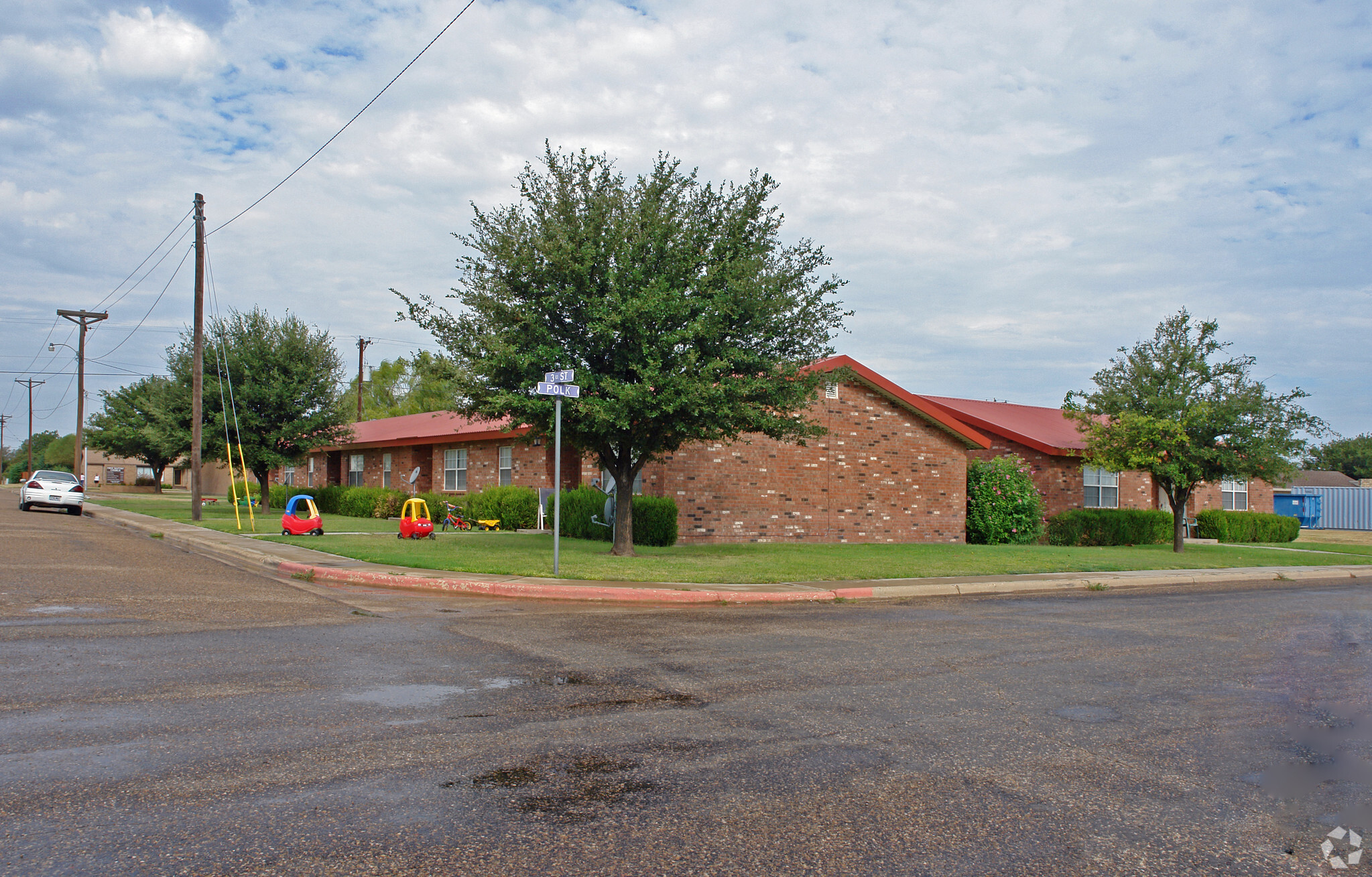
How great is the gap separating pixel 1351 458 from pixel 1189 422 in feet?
308

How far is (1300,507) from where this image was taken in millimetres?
47531

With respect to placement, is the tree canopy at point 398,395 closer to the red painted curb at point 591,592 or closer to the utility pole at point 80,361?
the utility pole at point 80,361

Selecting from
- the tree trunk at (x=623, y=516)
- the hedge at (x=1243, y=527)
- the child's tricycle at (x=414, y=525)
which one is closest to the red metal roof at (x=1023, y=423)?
the hedge at (x=1243, y=527)

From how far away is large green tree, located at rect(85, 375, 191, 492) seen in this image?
31688 mm

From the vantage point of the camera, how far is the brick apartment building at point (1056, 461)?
2941 cm

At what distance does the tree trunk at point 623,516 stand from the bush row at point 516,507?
9.78 ft

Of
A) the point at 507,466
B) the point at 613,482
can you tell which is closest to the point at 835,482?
the point at 613,482

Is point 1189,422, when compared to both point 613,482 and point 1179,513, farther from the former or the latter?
point 613,482

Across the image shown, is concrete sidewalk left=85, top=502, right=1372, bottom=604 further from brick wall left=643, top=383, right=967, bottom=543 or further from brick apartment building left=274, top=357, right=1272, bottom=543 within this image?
brick wall left=643, top=383, right=967, bottom=543

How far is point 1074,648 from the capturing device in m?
9.00

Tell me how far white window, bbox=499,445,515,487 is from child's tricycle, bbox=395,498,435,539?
792 centimetres

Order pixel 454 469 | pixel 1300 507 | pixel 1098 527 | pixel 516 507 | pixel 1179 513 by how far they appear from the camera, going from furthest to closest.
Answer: pixel 1300 507
pixel 454 469
pixel 1098 527
pixel 516 507
pixel 1179 513

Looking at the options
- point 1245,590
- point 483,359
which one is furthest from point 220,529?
point 1245,590

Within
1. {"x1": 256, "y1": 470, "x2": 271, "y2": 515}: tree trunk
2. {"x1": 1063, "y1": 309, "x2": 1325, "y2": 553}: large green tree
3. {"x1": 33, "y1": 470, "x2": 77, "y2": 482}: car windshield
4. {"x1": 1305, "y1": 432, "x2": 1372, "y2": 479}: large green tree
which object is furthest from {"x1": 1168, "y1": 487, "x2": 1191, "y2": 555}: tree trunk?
{"x1": 1305, "y1": 432, "x2": 1372, "y2": 479}: large green tree
